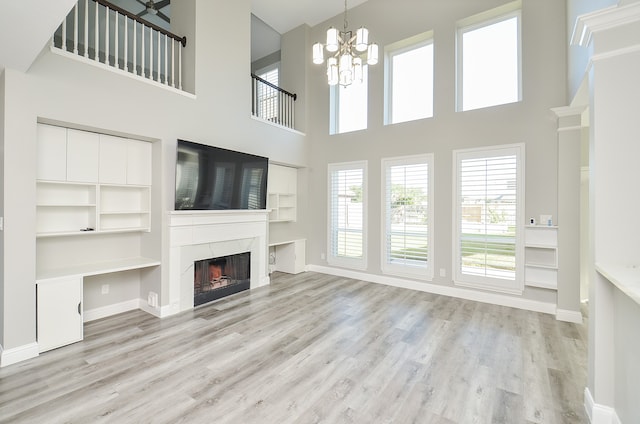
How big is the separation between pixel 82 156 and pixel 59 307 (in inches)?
65.9

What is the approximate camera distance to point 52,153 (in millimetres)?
3143

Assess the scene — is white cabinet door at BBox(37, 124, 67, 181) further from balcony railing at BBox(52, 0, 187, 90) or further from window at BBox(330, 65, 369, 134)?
window at BBox(330, 65, 369, 134)

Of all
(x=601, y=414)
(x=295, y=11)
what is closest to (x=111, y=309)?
(x=601, y=414)

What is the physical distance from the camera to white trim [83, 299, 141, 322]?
142 inches

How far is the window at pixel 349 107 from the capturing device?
5.78m

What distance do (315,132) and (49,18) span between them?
15.7 ft

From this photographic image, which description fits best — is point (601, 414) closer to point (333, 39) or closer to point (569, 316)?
point (569, 316)

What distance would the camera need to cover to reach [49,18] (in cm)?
182

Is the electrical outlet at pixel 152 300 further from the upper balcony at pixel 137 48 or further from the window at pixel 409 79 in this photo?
the window at pixel 409 79

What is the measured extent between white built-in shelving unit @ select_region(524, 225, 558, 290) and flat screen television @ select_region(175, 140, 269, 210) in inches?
164

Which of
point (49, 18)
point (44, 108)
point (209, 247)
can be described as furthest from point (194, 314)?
point (49, 18)

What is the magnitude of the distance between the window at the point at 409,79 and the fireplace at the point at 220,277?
372cm

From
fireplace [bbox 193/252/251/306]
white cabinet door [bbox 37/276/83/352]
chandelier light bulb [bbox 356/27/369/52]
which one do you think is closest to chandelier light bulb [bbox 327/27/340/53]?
chandelier light bulb [bbox 356/27/369/52]

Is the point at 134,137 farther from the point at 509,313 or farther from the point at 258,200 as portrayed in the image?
the point at 509,313
